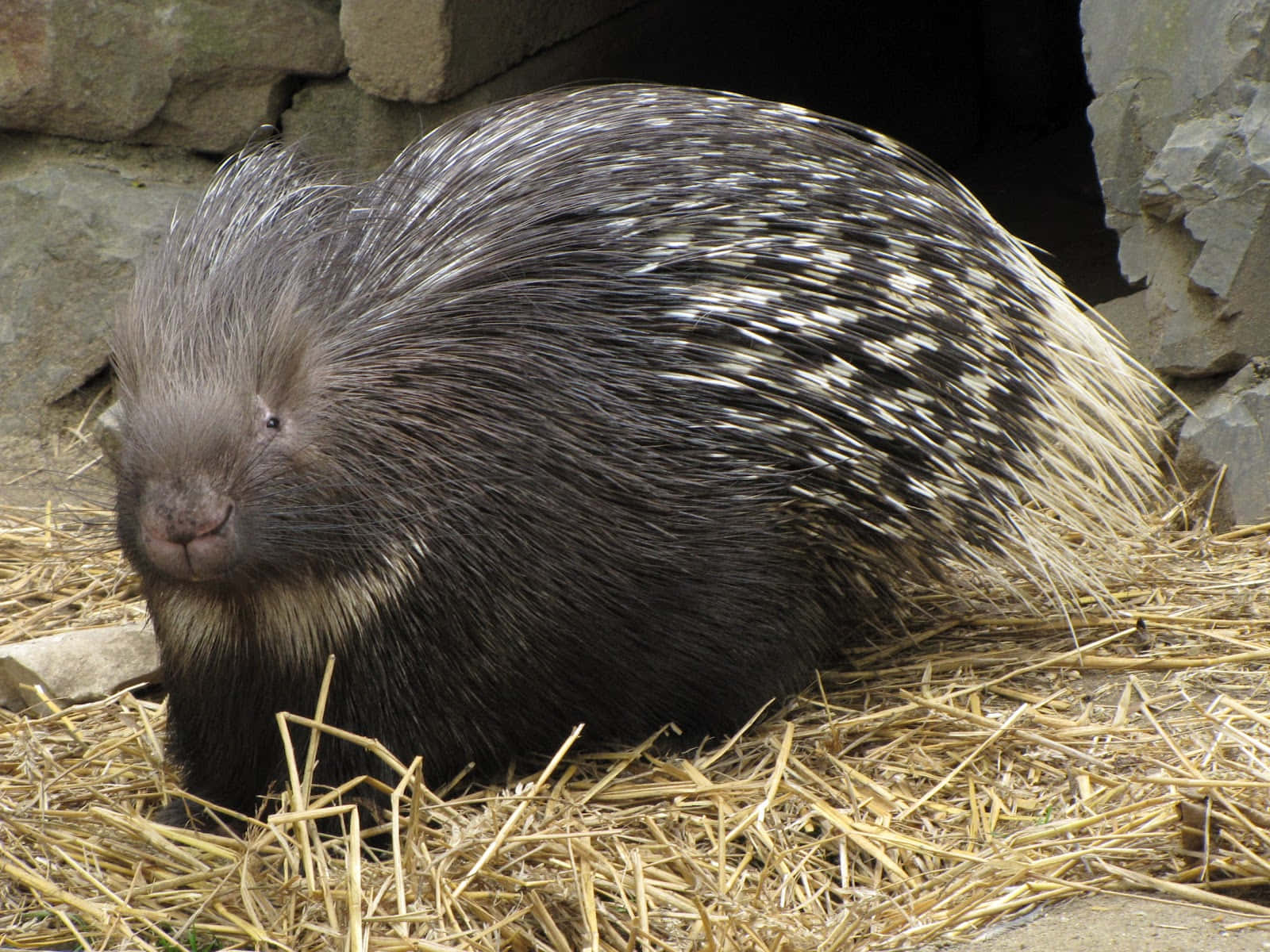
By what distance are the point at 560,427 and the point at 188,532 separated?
23.0 inches

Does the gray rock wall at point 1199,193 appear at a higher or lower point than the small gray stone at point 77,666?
higher

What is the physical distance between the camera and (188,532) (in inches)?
74.3

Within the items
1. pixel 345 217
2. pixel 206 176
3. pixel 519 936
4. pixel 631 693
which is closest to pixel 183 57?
pixel 206 176

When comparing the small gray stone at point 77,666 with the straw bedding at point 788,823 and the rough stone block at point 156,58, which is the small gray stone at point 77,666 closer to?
the straw bedding at point 788,823

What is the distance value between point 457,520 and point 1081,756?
977mm

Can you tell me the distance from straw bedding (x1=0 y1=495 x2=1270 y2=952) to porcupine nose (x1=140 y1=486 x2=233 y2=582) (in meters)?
0.35

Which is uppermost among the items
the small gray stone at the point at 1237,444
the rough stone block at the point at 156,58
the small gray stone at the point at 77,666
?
the rough stone block at the point at 156,58

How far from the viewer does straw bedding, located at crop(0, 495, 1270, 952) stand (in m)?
1.82

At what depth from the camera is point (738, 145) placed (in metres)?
2.44

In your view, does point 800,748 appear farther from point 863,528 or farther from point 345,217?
Answer: point 345,217

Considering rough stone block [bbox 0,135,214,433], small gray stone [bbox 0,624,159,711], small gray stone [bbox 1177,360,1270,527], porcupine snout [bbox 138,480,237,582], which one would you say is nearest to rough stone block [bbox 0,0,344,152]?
rough stone block [bbox 0,135,214,433]

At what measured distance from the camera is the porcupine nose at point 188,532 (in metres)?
1.89

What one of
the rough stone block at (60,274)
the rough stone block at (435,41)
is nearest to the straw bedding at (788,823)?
the rough stone block at (60,274)

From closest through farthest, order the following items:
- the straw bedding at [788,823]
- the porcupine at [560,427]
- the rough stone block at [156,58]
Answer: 1. the straw bedding at [788,823]
2. the porcupine at [560,427]
3. the rough stone block at [156,58]
